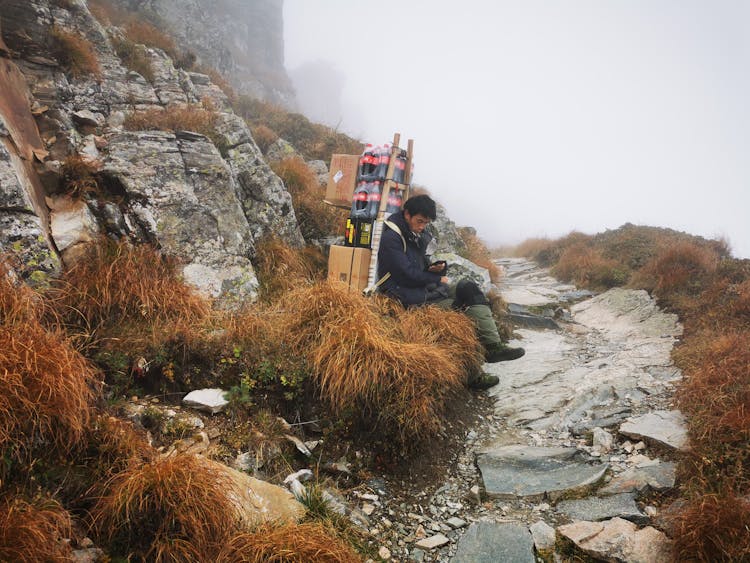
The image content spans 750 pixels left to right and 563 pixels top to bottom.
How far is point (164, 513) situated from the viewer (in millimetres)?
2732

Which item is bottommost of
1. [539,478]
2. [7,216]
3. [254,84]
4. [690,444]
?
[539,478]

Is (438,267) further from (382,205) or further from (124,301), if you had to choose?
(124,301)

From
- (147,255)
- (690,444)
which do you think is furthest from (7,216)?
(690,444)

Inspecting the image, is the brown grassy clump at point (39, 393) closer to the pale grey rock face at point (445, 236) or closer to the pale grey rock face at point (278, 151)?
the pale grey rock face at point (445, 236)

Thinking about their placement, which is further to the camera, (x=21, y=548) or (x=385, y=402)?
(x=385, y=402)

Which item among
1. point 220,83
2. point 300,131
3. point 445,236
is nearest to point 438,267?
point 445,236

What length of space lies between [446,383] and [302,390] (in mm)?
1787

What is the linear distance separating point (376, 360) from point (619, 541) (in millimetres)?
2549

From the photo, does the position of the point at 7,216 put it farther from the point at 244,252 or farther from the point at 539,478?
the point at 539,478

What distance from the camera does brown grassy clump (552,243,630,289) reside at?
10.5 meters

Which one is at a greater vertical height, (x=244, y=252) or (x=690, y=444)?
(x=244, y=252)

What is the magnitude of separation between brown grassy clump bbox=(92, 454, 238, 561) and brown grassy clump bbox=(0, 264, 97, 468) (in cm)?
53

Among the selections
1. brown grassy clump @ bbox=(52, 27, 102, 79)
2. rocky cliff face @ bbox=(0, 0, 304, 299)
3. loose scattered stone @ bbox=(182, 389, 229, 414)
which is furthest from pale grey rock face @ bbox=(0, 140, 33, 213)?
brown grassy clump @ bbox=(52, 27, 102, 79)

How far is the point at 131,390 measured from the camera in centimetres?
406
